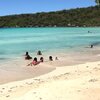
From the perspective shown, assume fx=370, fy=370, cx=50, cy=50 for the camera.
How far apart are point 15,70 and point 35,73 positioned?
6.88ft

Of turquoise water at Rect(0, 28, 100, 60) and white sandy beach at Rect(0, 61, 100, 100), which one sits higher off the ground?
white sandy beach at Rect(0, 61, 100, 100)

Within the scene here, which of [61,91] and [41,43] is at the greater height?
[61,91]

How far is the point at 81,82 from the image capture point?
15.8 meters

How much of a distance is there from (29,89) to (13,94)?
1012mm

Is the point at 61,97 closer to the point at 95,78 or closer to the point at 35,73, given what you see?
the point at 95,78

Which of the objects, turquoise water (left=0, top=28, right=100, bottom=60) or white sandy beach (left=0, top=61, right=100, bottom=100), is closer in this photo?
white sandy beach (left=0, top=61, right=100, bottom=100)

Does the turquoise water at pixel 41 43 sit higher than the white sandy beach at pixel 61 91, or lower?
lower

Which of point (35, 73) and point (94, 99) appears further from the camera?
point (35, 73)

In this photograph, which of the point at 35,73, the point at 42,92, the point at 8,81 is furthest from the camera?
the point at 35,73

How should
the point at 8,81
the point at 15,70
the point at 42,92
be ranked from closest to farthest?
the point at 42,92, the point at 8,81, the point at 15,70

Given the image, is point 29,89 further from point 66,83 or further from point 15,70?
point 15,70

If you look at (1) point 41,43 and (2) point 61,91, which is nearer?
(2) point 61,91

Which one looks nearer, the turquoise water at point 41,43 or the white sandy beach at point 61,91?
the white sandy beach at point 61,91

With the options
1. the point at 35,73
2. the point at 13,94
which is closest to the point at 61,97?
the point at 13,94
